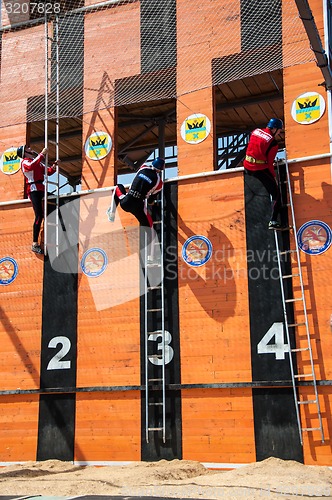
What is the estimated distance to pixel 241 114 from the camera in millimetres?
17594

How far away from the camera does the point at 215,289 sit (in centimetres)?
1231

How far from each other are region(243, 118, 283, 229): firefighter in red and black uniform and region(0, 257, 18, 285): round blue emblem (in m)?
5.46

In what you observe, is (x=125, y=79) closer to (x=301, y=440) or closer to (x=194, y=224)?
(x=194, y=224)

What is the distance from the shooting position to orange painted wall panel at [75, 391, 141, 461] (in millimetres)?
12289

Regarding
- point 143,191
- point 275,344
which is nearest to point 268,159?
point 143,191

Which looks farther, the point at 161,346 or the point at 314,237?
the point at 161,346

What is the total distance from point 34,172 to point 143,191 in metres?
2.73

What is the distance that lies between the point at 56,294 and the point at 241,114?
7298 millimetres

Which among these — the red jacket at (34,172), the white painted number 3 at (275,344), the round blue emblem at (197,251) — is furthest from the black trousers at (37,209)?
the white painted number 3 at (275,344)

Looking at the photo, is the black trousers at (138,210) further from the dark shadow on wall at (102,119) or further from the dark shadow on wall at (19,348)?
the dark shadow on wall at (19,348)

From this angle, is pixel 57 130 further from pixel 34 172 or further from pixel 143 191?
pixel 143 191

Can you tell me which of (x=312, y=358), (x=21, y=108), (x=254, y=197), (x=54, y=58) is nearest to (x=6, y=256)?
(x=21, y=108)

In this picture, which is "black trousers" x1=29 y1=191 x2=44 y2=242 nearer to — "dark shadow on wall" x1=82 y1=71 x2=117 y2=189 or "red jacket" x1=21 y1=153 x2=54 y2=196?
"red jacket" x1=21 y1=153 x2=54 y2=196

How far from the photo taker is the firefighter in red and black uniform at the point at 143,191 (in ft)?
41.2
